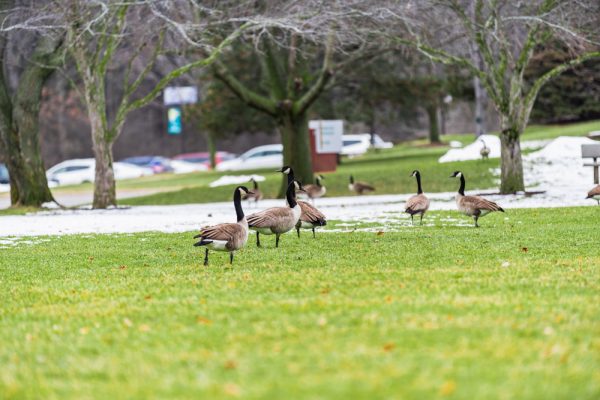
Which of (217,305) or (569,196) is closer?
(217,305)

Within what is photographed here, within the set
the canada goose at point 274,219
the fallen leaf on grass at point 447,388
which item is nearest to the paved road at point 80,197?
the canada goose at point 274,219

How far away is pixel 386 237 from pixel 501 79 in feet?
40.9

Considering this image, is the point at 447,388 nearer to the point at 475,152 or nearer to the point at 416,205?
the point at 416,205

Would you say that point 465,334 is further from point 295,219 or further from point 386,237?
point 386,237

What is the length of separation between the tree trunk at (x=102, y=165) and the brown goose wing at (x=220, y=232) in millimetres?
18678

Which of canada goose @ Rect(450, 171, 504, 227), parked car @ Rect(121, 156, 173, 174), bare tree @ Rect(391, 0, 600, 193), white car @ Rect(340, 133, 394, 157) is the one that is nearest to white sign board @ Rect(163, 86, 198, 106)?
white car @ Rect(340, 133, 394, 157)

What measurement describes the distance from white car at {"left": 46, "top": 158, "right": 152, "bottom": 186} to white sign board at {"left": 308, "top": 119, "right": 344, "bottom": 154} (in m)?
25.8

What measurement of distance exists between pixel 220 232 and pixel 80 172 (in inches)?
2325

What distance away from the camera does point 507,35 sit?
98.5 feet

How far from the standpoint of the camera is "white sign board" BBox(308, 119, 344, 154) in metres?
45.5

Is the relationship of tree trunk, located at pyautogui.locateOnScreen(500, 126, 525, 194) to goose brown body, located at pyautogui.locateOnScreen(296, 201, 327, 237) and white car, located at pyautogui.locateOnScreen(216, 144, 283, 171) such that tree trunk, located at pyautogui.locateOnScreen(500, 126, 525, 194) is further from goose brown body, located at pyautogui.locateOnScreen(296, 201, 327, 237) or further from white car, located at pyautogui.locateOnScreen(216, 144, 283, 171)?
white car, located at pyautogui.locateOnScreen(216, 144, 283, 171)

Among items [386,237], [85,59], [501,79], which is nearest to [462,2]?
[501,79]

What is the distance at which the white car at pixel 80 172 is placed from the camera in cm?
6812

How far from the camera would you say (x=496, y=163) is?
38969 millimetres
